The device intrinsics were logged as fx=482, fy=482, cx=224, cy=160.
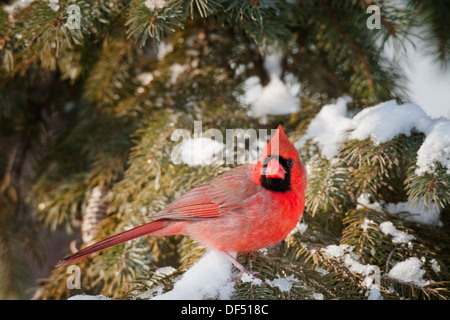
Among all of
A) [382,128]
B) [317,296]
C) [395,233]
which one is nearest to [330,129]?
[382,128]

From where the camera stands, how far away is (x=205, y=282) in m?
1.32

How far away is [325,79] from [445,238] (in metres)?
1.06

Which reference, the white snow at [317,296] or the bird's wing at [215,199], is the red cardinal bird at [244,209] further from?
the white snow at [317,296]

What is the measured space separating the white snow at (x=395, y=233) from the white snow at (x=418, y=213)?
0.11 metres

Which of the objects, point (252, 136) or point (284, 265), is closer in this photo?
point (284, 265)

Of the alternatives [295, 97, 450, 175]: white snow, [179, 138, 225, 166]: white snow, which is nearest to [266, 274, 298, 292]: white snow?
[295, 97, 450, 175]: white snow

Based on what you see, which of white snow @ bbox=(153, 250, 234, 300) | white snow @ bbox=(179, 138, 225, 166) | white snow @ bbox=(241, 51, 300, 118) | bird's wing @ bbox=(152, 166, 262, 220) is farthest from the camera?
white snow @ bbox=(241, 51, 300, 118)

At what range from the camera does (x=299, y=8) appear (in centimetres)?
206

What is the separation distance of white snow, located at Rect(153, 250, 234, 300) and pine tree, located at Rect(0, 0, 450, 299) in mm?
46

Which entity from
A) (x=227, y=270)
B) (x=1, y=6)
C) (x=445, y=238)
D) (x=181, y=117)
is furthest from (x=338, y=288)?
(x=1, y=6)

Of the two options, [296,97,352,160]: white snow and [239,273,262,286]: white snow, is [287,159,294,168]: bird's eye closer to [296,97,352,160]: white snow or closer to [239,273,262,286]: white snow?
[296,97,352,160]: white snow

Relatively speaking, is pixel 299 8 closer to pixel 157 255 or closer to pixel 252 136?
pixel 252 136

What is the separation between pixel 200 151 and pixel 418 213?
82 cm

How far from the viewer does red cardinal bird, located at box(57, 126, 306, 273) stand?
58.6 inches
